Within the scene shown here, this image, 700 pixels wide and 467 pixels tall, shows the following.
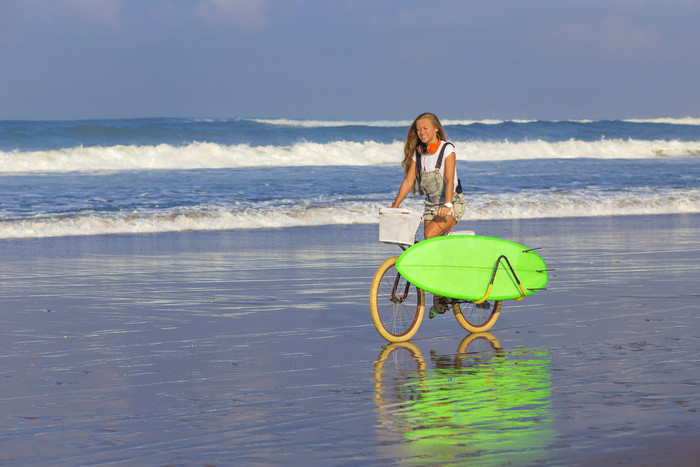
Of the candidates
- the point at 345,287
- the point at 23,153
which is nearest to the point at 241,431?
the point at 345,287

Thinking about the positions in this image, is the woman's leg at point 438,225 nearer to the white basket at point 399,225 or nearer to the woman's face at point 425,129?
the white basket at point 399,225

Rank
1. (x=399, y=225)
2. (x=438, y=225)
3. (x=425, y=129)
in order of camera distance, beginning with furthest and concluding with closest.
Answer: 1. (x=438, y=225)
2. (x=425, y=129)
3. (x=399, y=225)

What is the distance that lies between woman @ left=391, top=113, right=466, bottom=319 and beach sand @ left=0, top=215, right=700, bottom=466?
0.93 m

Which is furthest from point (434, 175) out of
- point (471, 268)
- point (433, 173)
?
point (471, 268)

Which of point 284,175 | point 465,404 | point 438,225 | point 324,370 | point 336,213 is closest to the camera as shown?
point 465,404

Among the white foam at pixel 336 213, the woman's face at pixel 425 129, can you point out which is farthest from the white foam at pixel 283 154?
the woman's face at pixel 425 129

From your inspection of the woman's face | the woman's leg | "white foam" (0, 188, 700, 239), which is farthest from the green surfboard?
"white foam" (0, 188, 700, 239)

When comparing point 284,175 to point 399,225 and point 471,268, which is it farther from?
point 399,225

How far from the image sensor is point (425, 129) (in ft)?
23.5

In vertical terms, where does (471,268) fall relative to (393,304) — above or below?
above

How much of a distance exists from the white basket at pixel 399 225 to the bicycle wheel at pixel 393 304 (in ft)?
0.62

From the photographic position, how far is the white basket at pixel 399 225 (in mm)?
6984

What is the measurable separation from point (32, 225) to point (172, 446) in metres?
12.7

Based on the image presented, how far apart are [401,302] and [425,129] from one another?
140cm
